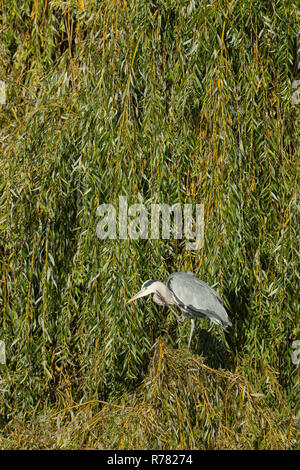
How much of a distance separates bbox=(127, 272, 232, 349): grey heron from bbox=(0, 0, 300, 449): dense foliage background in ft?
0.32

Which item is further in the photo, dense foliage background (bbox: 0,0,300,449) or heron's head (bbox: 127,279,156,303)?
dense foliage background (bbox: 0,0,300,449)

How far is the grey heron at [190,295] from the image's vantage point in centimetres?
372

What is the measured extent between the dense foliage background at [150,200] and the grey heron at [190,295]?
0.32 ft

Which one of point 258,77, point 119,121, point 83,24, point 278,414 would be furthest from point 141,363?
point 83,24

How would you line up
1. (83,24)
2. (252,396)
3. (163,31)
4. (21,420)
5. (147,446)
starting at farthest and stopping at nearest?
(83,24)
(163,31)
(21,420)
(252,396)
(147,446)

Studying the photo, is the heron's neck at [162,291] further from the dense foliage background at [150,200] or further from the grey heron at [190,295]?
the dense foliage background at [150,200]

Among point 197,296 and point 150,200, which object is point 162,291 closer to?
point 197,296

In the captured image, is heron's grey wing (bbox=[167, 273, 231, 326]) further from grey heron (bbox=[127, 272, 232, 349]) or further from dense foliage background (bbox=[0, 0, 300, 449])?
dense foliage background (bbox=[0, 0, 300, 449])

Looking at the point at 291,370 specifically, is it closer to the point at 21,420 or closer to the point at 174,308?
the point at 174,308

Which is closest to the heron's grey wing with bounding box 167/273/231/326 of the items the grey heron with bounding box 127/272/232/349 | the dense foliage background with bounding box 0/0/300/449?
the grey heron with bounding box 127/272/232/349

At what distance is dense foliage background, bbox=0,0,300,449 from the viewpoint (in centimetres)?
389

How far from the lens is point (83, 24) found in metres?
4.52

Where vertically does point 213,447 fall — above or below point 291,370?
below

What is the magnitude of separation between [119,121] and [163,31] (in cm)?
57
